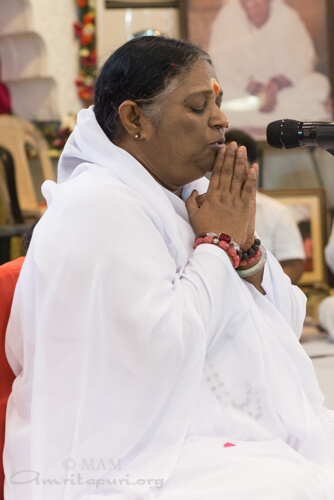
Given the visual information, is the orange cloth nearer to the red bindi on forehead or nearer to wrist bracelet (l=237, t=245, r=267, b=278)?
wrist bracelet (l=237, t=245, r=267, b=278)

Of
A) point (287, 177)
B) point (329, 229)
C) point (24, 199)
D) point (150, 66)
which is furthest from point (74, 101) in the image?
point (150, 66)

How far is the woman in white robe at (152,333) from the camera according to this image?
1.68m

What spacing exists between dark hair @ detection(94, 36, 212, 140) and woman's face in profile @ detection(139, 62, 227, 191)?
0.03 metres

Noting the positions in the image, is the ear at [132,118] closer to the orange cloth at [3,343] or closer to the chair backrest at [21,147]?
the orange cloth at [3,343]

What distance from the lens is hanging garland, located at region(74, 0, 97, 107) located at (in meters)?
7.02

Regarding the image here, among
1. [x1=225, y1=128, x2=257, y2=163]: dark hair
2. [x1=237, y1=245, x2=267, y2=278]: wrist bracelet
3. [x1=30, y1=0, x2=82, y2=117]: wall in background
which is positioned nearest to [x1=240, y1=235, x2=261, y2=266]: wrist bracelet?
[x1=237, y1=245, x2=267, y2=278]: wrist bracelet

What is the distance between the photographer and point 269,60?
6.89 meters

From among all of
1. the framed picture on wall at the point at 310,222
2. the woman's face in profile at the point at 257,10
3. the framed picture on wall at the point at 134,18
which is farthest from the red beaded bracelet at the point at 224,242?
the woman's face in profile at the point at 257,10

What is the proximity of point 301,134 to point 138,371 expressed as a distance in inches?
25.8

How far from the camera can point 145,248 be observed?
68.3 inches

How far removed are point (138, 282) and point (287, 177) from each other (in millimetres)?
5675

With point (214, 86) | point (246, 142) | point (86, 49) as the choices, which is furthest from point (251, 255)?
point (86, 49)

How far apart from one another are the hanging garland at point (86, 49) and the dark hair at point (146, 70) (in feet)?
16.8

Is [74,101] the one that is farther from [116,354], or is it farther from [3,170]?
[116,354]
